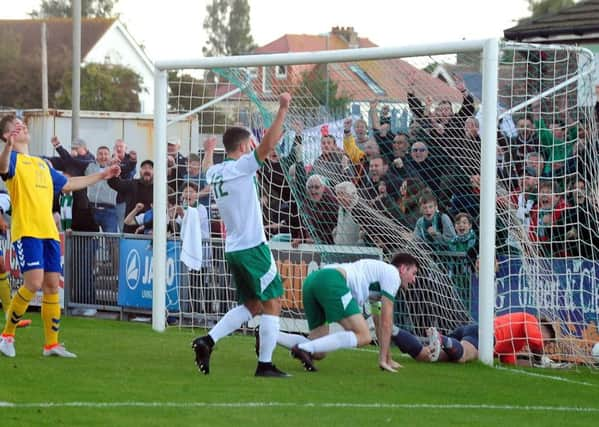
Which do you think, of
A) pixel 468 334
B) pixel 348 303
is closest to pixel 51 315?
pixel 348 303

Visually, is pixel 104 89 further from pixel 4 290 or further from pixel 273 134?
pixel 273 134

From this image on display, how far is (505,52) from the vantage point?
1267cm

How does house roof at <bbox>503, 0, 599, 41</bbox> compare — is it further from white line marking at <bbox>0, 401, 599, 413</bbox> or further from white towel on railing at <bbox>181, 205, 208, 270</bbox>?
white line marking at <bbox>0, 401, 599, 413</bbox>

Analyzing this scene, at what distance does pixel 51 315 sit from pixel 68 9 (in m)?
96.9

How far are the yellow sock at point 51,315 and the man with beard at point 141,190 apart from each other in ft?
17.7

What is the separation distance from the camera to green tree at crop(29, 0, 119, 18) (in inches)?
3969

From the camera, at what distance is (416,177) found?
14.1 m

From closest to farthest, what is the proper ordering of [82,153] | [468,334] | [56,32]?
[468,334]
[82,153]
[56,32]

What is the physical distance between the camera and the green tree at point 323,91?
14.3m

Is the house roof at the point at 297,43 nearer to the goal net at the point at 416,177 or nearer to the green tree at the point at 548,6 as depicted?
the green tree at the point at 548,6

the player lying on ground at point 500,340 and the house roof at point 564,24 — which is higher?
the house roof at point 564,24

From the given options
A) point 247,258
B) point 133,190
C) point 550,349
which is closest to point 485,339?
point 550,349

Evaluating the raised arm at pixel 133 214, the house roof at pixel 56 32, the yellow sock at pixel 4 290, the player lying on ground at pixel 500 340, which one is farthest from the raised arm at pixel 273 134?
the house roof at pixel 56 32

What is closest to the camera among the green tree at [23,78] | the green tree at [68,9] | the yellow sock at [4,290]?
the yellow sock at [4,290]
